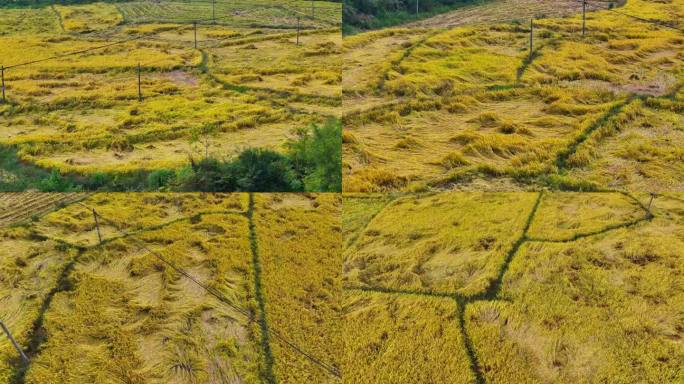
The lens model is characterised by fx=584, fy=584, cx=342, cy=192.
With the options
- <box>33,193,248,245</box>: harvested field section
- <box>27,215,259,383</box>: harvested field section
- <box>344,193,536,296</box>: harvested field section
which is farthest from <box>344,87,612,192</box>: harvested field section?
<box>27,215,259,383</box>: harvested field section

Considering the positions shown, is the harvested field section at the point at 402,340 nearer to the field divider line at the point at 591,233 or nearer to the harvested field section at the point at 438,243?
the harvested field section at the point at 438,243

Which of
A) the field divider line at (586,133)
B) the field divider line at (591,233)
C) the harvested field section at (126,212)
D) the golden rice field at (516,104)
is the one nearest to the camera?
the field divider line at (591,233)

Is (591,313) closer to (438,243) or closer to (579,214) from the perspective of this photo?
(579,214)

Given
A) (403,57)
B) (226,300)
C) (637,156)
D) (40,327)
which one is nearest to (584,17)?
(403,57)

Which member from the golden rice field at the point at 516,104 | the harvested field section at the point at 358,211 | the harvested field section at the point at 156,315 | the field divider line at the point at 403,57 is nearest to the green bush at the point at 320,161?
the golden rice field at the point at 516,104

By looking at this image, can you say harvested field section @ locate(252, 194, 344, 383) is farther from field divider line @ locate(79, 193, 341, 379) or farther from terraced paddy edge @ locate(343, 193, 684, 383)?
terraced paddy edge @ locate(343, 193, 684, 383)

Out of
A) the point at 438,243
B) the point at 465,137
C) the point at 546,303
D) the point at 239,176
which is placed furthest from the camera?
the point at 465,137

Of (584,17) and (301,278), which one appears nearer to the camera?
(301,278)
